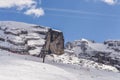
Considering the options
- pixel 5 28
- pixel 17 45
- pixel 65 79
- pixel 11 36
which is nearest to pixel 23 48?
pixel 17 45

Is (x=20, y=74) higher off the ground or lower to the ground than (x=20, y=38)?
lower

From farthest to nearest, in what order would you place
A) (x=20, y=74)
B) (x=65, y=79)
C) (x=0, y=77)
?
(x=65, y=79) < (x=20, y=74) < (x=0, y=77)

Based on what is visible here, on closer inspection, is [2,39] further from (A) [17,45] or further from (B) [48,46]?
(B) [48,46]

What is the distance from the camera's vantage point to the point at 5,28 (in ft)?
650

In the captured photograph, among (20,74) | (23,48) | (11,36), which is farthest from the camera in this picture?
(11,36)

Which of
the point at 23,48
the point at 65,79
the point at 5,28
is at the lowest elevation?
the point at 65,79

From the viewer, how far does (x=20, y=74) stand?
31906mm

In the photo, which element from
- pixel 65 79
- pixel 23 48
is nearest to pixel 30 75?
pixel 65 79

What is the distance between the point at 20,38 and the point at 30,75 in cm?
15875

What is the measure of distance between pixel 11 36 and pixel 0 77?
6318 inches

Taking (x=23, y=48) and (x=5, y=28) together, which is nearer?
(x=23, y=48)

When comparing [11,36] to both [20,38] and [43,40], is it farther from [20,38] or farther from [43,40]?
[43,40]

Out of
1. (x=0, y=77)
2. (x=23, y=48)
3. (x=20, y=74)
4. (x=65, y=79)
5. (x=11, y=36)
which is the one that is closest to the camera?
(x=0, y=77)

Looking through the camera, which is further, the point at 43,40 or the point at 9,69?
the point at 43,40
